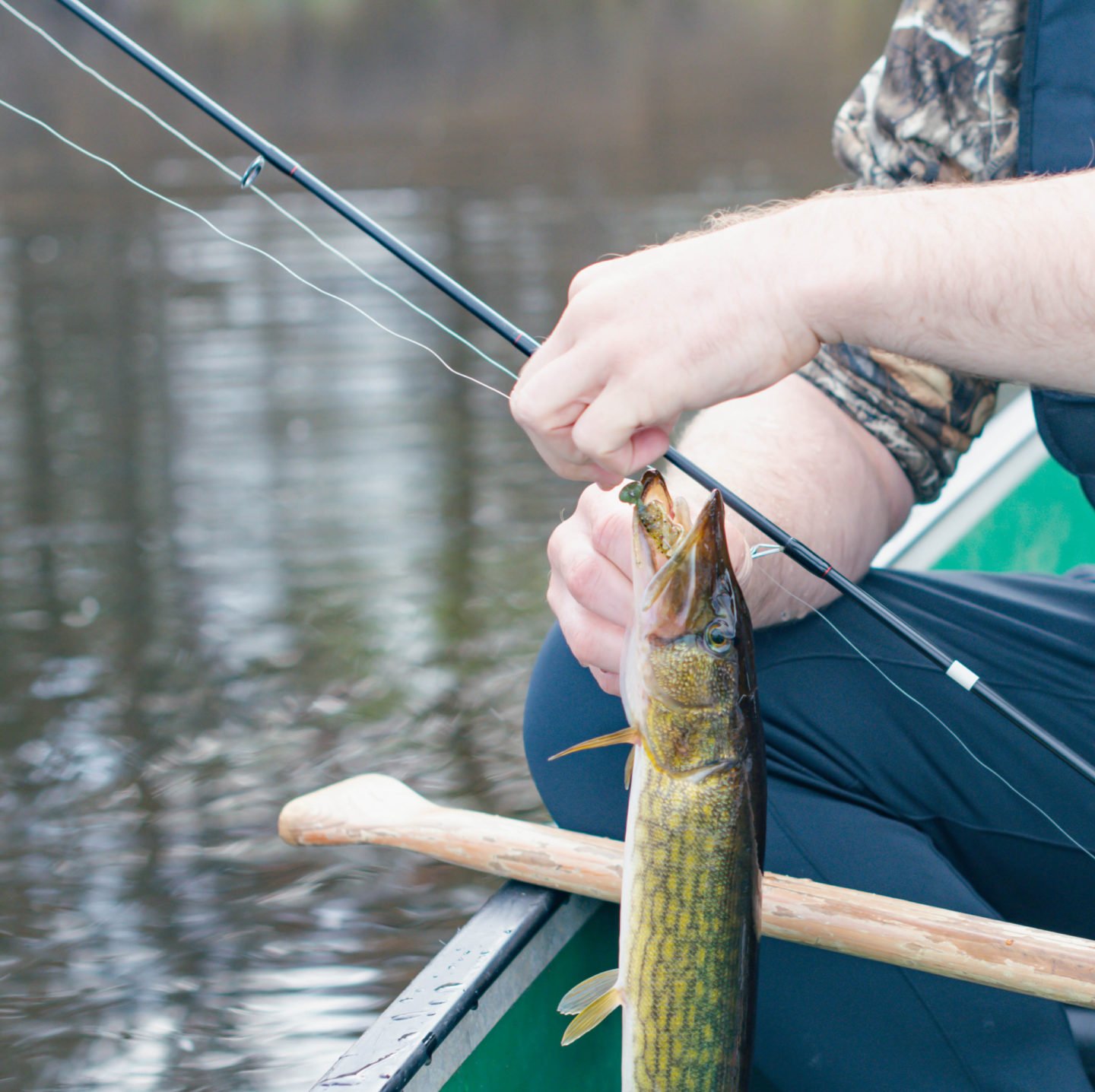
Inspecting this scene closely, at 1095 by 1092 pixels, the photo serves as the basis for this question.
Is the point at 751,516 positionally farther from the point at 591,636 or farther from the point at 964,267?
the point at 964,267

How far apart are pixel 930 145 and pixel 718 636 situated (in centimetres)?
73

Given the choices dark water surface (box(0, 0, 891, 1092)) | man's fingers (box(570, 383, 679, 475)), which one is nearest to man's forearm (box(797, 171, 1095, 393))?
man's fingers (box(570, 383, 679, 475))

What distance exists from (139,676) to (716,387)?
2275 mm

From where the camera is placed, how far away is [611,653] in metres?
1.08

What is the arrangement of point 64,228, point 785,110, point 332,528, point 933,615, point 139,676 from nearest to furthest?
1. point 933,615
2. point 139,676
3. point 332,528
4. point 64,228
5. point 785,110

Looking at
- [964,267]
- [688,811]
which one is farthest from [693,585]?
[964,267]

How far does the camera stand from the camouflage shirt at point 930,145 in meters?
1.34

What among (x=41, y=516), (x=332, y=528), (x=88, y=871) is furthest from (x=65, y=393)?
(x=88, y=871)

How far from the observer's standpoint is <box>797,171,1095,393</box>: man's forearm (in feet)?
3.00

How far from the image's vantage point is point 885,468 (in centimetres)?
142

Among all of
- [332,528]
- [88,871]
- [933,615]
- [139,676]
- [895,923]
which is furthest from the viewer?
[332,528]

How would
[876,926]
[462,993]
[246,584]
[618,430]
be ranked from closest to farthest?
[618,430]
[876,926]
[462,993]
[246,584]

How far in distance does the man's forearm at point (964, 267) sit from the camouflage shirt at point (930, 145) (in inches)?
17.5

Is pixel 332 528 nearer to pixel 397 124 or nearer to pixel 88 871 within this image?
pixel 88 871
